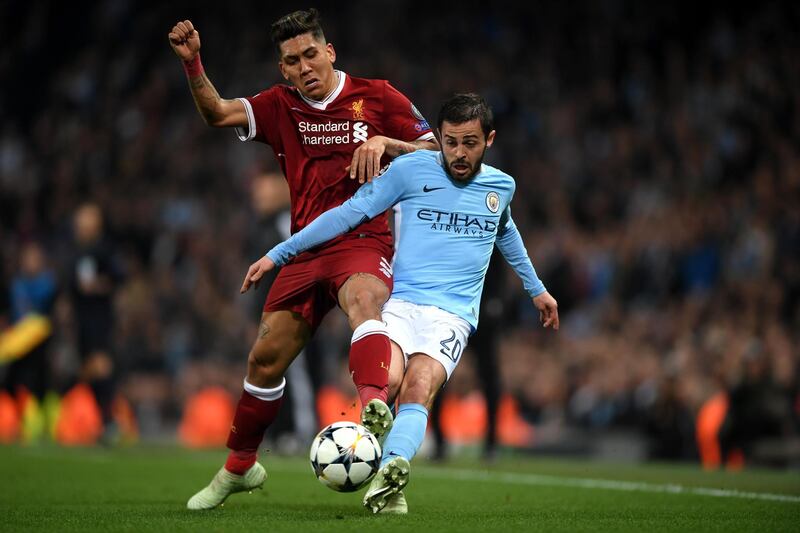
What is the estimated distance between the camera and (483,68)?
19094 mm

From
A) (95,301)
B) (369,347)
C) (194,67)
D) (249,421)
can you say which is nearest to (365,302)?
(369,347)

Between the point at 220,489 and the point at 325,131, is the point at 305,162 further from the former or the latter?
the point at 220,489

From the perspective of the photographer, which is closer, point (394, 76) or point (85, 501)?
point (85, 501)

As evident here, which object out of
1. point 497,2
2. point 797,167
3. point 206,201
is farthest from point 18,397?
point 497,2

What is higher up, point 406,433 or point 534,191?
point 534,191

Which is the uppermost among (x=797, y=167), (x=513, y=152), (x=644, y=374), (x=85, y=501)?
(x=513, y=152)

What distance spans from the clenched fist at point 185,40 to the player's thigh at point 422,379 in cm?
171

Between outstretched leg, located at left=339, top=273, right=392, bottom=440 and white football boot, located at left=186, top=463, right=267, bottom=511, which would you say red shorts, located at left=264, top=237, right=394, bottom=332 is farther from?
white football boot, located at left=186, top=463, right=267, bottom=511

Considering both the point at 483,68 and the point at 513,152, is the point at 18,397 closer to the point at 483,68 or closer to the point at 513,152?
the point at 513,152

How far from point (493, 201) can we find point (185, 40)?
160 centimetres

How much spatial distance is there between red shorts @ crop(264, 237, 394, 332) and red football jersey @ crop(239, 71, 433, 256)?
124 mm

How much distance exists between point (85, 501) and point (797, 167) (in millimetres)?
9380

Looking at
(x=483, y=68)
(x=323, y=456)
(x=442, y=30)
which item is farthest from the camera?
(x=442, y=30)

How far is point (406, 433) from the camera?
203 inches
